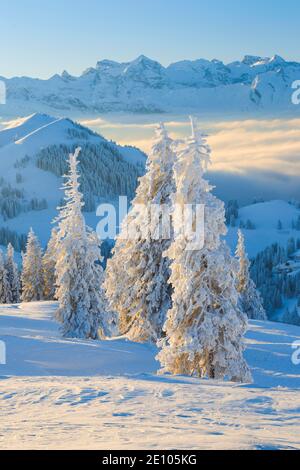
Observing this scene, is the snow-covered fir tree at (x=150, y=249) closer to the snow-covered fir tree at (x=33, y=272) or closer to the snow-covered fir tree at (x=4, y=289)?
the snow-covered fir tree at (x=33, y=272)

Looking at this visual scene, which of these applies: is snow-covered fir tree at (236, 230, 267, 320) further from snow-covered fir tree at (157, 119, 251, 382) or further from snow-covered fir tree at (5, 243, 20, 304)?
snow-covered fir tree at (157, 119, 251, 382)

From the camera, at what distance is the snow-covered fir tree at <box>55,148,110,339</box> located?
2828cm

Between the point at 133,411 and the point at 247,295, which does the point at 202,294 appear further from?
the point at 247,295

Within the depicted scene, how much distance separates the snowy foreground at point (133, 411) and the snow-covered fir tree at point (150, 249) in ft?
18.3

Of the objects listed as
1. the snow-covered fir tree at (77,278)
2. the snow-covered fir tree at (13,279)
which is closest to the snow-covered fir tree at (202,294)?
the snow-covered fir tree at (77,278)

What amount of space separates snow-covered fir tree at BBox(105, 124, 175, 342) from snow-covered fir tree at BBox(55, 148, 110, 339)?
1858 millimetres

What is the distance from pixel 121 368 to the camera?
69.8 feet

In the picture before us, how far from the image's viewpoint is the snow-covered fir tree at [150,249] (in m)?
26.4

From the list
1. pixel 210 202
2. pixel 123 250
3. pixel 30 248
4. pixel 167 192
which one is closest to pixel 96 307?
pixel 123 250

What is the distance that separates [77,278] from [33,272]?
3553 cm

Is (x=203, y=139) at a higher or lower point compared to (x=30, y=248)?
higher
